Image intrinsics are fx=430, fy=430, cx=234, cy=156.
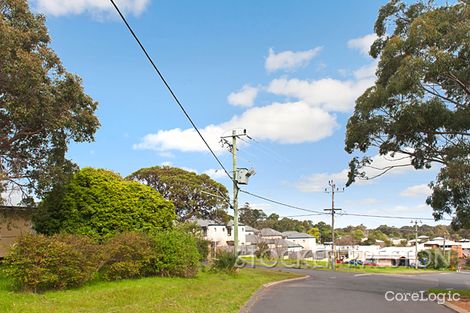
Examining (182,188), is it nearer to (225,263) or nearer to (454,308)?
(225,263)

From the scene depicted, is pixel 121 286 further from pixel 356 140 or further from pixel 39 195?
pixel 356 140

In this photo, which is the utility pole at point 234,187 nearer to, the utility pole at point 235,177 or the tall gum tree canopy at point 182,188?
the utility pole at point 235,177

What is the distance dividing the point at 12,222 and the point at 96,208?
5472 mm

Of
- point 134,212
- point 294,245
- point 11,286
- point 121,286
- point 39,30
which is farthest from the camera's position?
point 294,245

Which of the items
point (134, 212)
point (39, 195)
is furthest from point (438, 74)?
point (39, 195)

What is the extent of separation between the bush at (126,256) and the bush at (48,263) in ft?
5.44

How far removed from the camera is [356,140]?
19.2 m

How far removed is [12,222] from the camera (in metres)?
21.6

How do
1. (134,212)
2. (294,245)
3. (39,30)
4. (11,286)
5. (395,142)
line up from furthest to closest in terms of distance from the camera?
(294,245) < (134,212) < (395,142) < (39,30) < (11,286)

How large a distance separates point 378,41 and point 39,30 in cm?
1466

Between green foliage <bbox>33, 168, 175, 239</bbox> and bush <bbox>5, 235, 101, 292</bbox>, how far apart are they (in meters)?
4.42

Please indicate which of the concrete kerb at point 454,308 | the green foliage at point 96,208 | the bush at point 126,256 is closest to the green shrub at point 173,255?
the bush at point 126,256

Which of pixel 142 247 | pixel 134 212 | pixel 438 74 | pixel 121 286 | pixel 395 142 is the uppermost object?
pixel 438 74

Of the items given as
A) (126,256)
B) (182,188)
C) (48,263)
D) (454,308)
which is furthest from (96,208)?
(182,188)
